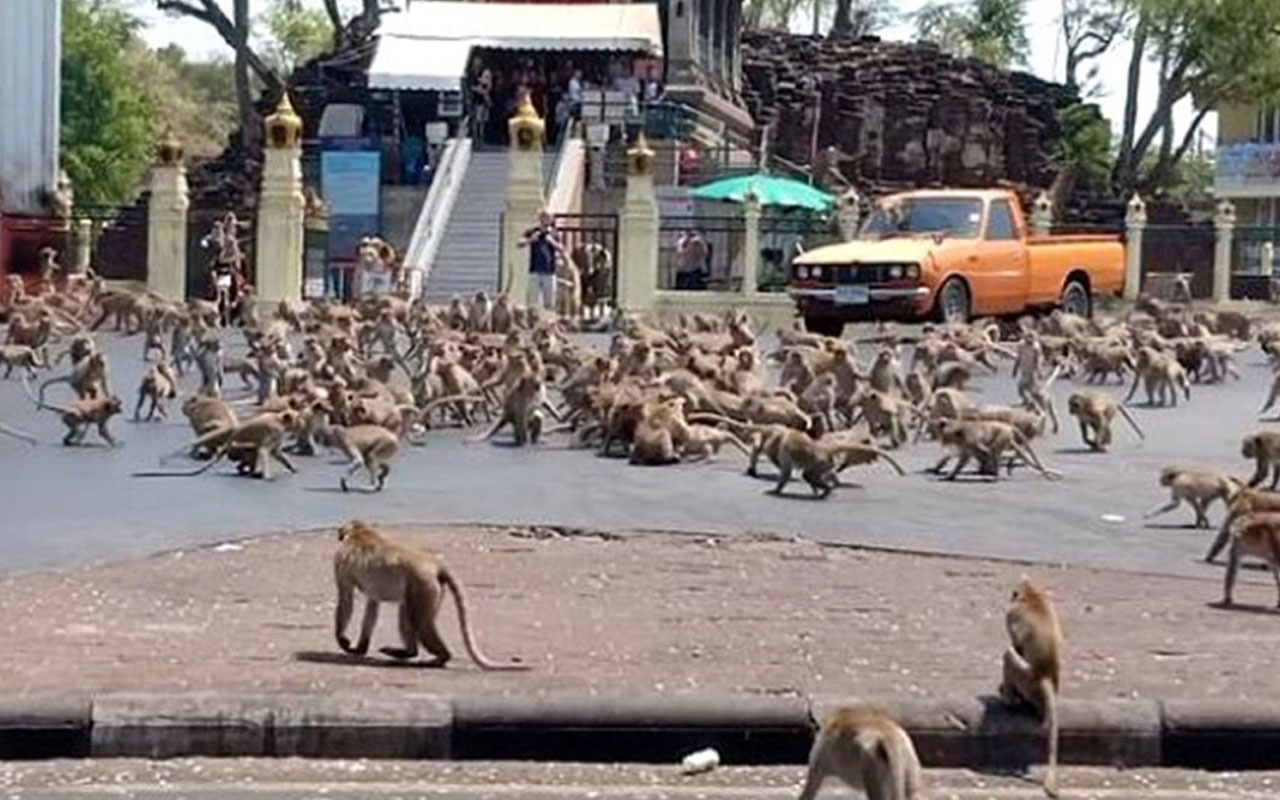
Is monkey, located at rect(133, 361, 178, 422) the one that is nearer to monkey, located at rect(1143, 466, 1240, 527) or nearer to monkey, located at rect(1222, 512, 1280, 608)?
monkey, located at rect(1143, 466, 1240, 527)

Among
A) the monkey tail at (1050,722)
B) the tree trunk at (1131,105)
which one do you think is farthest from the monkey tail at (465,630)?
the tree trunk at (1131,105)

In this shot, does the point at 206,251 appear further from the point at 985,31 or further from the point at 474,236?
the point at 985,31

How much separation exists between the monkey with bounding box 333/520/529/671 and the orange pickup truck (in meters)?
23.5

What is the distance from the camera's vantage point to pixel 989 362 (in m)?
28.7

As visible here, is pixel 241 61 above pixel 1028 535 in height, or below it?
above

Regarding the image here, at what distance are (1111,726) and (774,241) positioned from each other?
119 ft

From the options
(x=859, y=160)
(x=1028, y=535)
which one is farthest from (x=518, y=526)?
(x=859, y=160)

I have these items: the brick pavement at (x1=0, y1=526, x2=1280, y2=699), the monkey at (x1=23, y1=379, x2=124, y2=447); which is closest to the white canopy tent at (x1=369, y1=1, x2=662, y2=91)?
the monkey at (x1=23, y1=379, x2=124, y2=447)

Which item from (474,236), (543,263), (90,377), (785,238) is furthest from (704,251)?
(90,377)

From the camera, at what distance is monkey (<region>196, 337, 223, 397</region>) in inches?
909

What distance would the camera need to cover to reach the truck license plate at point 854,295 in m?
34.0

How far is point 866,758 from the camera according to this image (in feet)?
24.5

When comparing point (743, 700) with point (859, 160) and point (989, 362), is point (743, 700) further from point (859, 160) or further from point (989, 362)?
point (859, 160)

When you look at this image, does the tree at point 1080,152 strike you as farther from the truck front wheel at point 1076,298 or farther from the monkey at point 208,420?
the monkey at point 208,420
